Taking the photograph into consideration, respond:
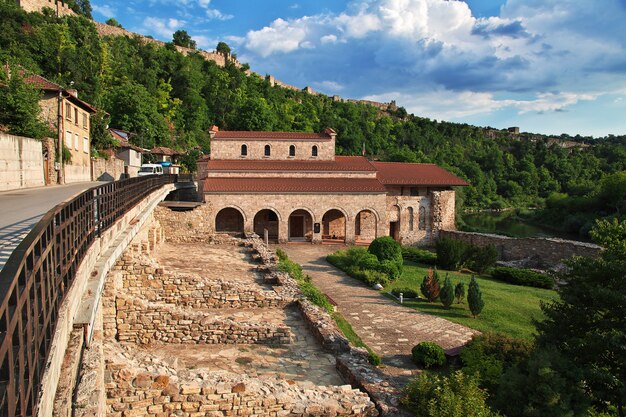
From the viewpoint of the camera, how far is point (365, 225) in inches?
1305

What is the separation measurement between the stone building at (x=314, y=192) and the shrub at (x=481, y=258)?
24.4 feet

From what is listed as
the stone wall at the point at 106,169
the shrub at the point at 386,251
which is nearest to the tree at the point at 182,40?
the stone wall at the point at 106,169

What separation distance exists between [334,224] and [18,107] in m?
21.8

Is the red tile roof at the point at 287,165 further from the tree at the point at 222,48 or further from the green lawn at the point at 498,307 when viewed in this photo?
the tree at the point at 222,48

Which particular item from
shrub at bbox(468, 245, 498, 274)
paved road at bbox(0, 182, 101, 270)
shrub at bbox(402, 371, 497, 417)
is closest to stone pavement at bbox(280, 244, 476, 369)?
shrub at bbox(402, 371, 497, 417)

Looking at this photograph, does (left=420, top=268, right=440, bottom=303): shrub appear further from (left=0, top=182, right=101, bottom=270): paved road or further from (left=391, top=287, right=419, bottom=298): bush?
(left=0, top=182, right=101, bottom=270): paved road

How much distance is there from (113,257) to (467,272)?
2180cm

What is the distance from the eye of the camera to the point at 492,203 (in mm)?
76125

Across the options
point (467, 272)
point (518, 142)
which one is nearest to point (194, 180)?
point (467, 272)

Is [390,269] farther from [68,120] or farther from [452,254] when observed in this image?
[68,120]

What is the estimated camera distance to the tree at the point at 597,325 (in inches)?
331

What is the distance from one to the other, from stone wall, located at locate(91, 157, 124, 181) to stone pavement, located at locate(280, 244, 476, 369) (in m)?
18.9

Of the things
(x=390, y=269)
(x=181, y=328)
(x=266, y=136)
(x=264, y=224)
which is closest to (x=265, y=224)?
(x=264, y=224)

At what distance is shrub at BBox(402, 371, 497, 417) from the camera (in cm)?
734
